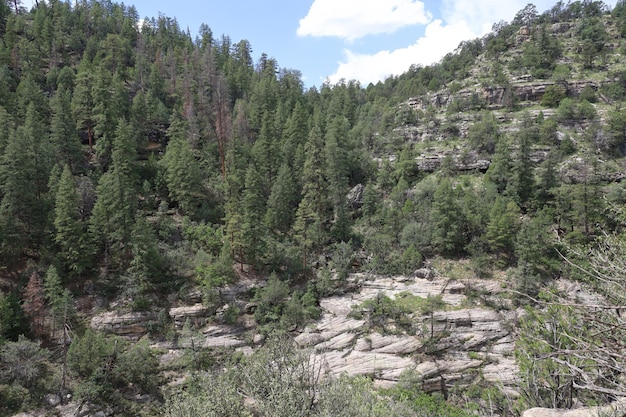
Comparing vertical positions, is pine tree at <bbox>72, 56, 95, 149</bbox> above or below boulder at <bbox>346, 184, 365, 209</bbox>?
above

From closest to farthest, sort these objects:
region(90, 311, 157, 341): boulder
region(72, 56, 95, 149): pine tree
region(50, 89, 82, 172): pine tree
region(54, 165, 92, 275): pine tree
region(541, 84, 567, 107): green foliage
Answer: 1. region(90, 311, 157, 341): boulder
2. region(54, 165, 92, 275): pine tree
3. region(50, 89, 82, 172): pine tree
4. region(72, 56, 95, 149): pine tree
5. region(541, 84, 567, 107): green foliage

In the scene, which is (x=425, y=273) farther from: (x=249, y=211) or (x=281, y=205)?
(x=249, y=211)

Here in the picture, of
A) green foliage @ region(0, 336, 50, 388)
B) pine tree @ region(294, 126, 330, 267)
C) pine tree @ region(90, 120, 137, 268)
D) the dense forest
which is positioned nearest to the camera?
green foliage @ region(0, 336, 50, 388)

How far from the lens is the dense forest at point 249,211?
2652 cm

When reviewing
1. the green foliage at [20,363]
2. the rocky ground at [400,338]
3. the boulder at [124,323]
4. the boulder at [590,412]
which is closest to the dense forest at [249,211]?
the green foliage at [20,363]

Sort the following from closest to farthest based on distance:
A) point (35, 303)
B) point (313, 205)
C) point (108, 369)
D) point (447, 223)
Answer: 1. point (108, 369)
2. point (35, 303)
3. point (447, 223)
4. point (313, 205)

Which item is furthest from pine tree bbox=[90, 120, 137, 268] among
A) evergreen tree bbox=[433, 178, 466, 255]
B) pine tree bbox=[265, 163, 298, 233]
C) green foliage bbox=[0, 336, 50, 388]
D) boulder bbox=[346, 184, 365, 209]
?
evergreen tree bbox=[433, 178, 466, 255]

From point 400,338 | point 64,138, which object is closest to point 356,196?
point 400,338

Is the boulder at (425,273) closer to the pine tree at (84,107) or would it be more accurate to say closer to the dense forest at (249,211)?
the dense forest at (249,211)

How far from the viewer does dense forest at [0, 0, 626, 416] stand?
26516mm

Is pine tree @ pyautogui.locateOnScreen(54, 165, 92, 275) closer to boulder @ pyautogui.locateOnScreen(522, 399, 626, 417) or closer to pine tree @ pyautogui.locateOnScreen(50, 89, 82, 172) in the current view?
pine tree @ pyautogui.locateOnScreen(50, 89, 82, 172)

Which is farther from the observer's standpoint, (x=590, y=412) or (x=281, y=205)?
(x=281, y=205)

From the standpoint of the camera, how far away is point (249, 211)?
3956 cm

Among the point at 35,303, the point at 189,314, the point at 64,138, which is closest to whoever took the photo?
the point at 35,303
